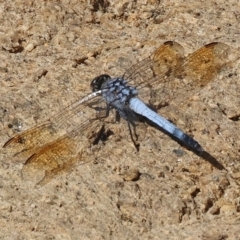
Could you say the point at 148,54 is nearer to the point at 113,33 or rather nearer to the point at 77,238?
the point at 113,33

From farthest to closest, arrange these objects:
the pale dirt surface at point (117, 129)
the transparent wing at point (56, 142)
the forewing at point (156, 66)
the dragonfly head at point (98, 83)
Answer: the forewing at point (156, 66) → the dragonfly head at point (98, 83) → the transparent wing at point (56, 142) → the pale dirt surface at point (117, 129)

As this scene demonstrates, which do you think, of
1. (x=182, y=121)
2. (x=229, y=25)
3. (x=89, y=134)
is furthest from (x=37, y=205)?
(x=229, y=25)

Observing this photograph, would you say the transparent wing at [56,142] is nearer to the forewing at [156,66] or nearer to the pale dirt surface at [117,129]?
A: the pale dirt surface at [117,129]

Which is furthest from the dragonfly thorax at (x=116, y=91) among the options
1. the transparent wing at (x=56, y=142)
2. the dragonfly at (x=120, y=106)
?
the transparent wing at (x=56, y=142)

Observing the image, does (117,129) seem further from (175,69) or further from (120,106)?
(175,69)

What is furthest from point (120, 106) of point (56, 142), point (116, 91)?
point (56, 142)

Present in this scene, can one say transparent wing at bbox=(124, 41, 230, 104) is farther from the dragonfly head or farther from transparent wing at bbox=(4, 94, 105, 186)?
transparent wing at bbox=(4, 94, 105, 186)
